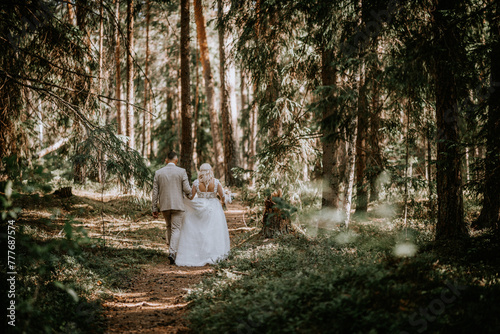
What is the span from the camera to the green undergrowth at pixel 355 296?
4.08m

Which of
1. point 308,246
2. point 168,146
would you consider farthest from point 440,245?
point 168,146

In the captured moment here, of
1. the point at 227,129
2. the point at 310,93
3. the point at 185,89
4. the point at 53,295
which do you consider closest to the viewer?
the point at 53,295

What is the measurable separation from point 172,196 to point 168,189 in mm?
202

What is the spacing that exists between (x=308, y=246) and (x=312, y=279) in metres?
2.88

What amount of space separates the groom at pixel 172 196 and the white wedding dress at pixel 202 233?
0.56 feet

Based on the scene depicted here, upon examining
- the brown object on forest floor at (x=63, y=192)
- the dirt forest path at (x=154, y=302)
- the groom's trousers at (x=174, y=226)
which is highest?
the brown object on forest floor at (x=63, y=192)

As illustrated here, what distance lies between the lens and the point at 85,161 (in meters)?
7.25

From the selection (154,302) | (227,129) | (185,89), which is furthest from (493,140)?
(227,129)

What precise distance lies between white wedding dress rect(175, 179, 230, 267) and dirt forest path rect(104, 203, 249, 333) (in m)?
0.36

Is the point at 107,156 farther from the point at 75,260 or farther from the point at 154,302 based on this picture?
the point at 154,302

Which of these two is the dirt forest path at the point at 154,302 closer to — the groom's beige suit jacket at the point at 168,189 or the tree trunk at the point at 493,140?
the groom's beige suit jacket at the point at 168,189

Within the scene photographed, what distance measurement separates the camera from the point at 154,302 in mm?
6160

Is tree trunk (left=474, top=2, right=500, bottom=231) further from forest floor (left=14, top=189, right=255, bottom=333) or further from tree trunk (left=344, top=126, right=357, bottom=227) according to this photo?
forest floor (left=14, top=189, right=255, bottom=333)

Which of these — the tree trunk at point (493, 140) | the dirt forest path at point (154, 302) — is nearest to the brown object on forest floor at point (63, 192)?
the dirt forest path at point (154, 302)
